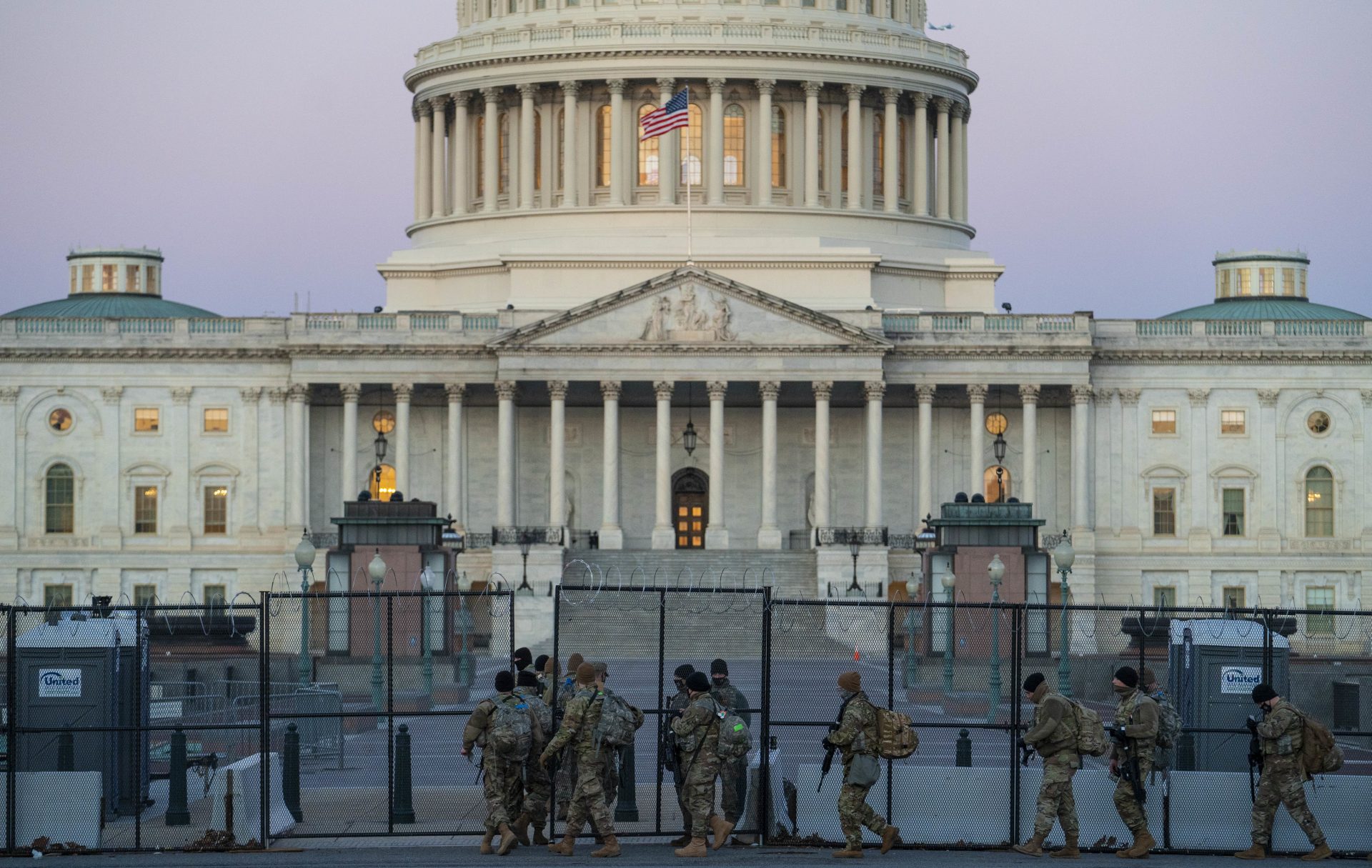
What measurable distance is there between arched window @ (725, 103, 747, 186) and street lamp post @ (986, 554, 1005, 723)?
43726 millimetres

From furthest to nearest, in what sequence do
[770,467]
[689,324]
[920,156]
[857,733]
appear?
[920,156] < [770,467] < [689,324] < [857,733]

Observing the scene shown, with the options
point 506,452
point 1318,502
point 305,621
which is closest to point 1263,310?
point 1318,502

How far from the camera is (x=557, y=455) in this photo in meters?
89.6

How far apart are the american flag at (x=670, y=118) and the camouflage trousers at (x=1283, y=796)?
64772 mm

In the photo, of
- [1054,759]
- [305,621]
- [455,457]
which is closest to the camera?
[1054,759]

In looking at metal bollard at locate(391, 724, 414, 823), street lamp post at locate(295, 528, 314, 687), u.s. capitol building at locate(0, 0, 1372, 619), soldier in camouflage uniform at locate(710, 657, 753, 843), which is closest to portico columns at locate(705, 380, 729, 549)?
u.s. capitol building at locate(0, 0, 1372, 619)

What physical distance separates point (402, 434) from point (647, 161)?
63.3ft

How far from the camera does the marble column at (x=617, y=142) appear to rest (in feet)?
337

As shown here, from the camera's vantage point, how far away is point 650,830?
3438 centimetres

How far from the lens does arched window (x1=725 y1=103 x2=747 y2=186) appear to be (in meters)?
104

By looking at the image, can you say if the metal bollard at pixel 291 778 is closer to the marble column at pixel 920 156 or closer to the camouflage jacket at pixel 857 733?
the camouflage jacket at pixel 857 733

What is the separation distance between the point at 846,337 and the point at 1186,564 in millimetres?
15342

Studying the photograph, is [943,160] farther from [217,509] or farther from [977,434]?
[217,509]

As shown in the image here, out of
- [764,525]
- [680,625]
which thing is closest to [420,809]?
[680,625]
